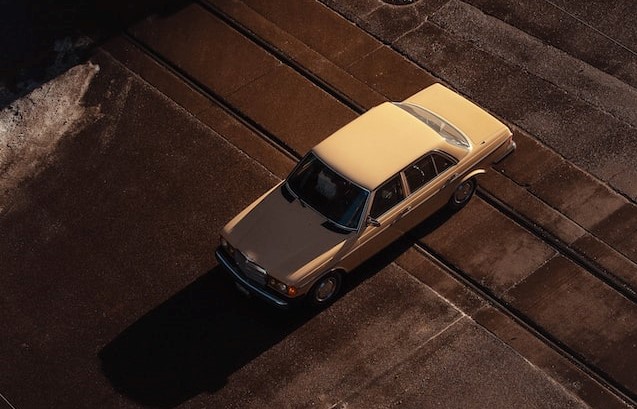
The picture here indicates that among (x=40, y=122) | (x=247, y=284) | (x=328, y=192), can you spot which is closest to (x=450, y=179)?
(x=328, y=192)

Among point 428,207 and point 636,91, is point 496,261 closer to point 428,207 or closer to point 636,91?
point 428,207

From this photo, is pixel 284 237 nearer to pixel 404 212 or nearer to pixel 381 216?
pixel 381 216

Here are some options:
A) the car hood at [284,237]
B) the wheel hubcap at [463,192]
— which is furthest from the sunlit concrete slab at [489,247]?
the car hood at [284,237]

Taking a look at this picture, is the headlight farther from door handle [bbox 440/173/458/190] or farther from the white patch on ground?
the white patch on ground

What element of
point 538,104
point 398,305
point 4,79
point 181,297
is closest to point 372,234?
point 398,305

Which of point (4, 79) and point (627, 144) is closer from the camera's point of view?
point (627, 144)

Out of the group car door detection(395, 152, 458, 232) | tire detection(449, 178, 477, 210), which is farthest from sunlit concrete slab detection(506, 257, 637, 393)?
car door detection(395, 152, 458, 232)

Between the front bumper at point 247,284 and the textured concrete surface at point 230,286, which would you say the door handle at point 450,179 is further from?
the front bumper at point 247,284
